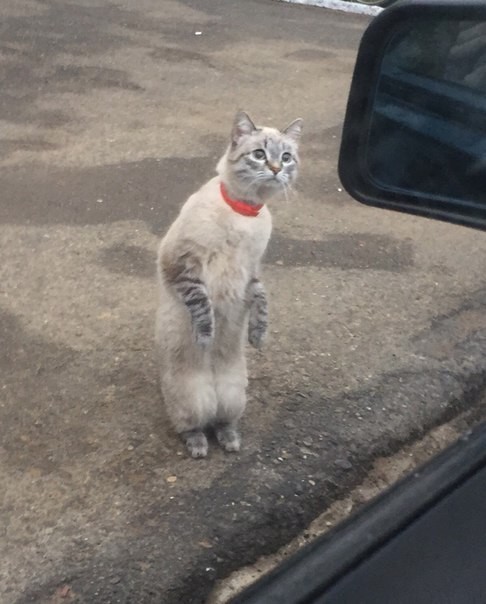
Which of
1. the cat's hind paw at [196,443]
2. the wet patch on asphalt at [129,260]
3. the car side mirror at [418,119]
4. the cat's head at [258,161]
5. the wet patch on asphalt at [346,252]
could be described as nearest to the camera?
the car side mirror at [418,119]

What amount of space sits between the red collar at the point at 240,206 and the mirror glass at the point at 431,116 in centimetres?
58

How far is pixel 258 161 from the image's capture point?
321 centimetres

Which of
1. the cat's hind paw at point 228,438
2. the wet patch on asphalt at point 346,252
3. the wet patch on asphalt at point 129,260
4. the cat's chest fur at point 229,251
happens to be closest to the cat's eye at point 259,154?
the cat's chest fur at point 229,251

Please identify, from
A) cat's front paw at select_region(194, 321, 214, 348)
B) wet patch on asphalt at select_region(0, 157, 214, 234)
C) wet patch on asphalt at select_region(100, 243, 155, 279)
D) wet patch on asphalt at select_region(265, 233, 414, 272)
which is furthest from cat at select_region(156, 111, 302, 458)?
wet patch on asphalt at select_region(0, 157, 214, 234)

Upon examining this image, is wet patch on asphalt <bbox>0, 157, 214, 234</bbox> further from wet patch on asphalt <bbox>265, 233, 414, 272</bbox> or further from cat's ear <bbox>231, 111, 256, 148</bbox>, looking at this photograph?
cat's ear <bbox>231, 111, 256, 148</bbox>

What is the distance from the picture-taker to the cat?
308cm

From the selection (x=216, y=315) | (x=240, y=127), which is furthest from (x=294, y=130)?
(x=216, y=315)

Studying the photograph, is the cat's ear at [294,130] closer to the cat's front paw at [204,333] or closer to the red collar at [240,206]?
the red collar at [240,206]

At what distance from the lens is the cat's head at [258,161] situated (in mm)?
3162

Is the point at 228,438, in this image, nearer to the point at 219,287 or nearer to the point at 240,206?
the point at 219,287

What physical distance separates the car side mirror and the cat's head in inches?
21.2

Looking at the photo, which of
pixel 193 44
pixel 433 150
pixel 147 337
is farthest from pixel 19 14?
pixel 433 150

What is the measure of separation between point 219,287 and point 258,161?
1.57 ft

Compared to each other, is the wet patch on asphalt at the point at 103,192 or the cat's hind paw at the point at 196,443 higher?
the cat's hind paw at the point at 196,443
